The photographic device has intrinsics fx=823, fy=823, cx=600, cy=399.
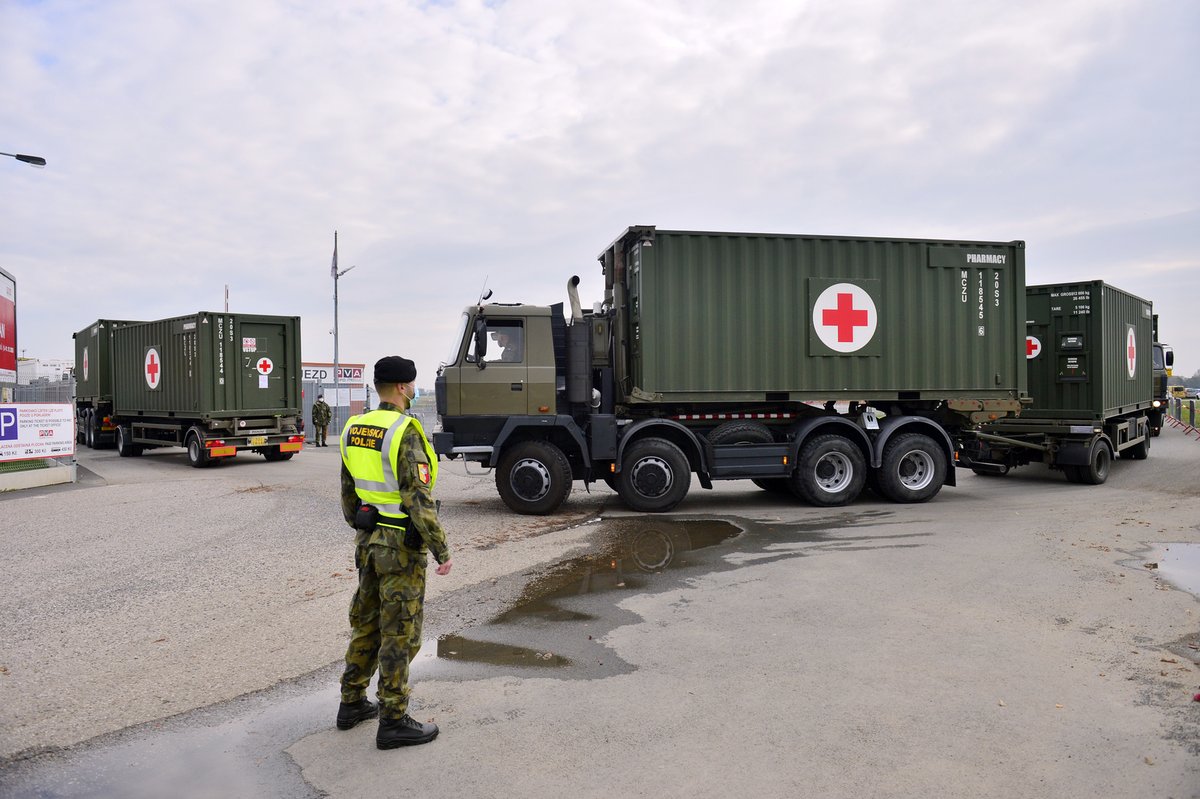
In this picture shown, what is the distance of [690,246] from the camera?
10.5 m

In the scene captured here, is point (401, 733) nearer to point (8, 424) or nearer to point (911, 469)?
point (911, 469)

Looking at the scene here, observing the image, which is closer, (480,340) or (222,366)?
(480,340)

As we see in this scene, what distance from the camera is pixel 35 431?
1417cm

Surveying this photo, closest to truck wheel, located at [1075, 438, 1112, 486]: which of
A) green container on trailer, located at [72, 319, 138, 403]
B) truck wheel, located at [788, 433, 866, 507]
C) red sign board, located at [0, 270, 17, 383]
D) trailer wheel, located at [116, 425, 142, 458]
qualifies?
truck wheel, located at [788, 433, 866, 507]

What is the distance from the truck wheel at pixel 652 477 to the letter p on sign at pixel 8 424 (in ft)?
34.7

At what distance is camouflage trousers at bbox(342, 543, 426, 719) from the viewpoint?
371 cm

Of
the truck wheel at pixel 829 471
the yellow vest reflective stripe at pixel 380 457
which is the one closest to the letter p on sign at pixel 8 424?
the truck wheel at pixel 829 471

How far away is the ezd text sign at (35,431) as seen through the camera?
13648 mm

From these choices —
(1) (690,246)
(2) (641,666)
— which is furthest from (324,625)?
(1) (690,246)

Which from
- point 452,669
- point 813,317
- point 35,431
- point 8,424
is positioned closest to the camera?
point 452,669

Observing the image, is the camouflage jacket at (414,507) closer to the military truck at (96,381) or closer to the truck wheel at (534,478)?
the truck wheel at (534,478)

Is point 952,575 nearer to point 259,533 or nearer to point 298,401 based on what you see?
point 259,533

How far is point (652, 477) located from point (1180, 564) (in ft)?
18.0

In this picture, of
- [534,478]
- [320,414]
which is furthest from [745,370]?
[320,414]
